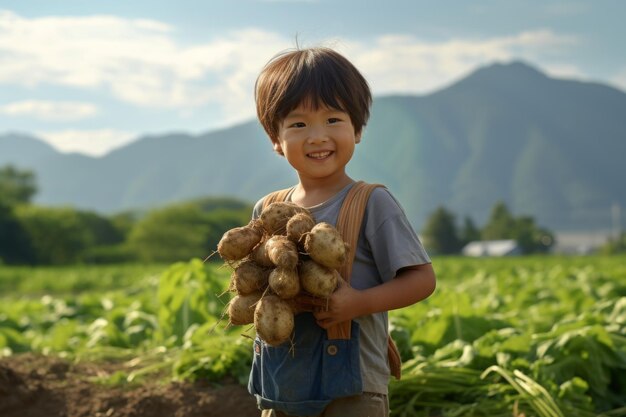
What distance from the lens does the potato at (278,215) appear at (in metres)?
2.29

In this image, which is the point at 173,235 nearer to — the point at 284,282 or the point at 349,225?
the point at 349,225

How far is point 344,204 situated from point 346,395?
0.54 metres

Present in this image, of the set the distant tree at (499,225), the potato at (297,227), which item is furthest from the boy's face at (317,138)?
the distant tree at (499,225)

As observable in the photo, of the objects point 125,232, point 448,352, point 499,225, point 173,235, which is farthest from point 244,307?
point 499,225

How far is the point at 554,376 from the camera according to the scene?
12.5 ft

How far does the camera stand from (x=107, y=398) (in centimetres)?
379

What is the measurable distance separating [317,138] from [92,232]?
257ft

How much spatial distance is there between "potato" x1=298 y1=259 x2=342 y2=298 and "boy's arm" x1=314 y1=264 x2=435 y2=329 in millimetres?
51

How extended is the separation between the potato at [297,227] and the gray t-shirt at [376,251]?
163 mm

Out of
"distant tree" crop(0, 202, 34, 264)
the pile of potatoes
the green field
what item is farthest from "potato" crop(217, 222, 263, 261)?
"distant tree" crop(0, 202, 34, 264)

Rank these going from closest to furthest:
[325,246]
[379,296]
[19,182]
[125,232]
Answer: [325,246]
[379,296]
[125,232]
[19,182]

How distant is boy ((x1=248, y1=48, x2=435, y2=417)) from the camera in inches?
90.7

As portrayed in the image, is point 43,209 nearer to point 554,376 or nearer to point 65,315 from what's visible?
point 65,315

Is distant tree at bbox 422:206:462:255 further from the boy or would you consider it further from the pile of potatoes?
the pile of potatoes
